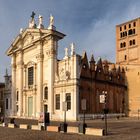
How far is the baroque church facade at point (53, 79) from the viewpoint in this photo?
4838 cm

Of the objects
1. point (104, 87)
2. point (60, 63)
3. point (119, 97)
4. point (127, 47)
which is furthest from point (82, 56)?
point (127, 47)

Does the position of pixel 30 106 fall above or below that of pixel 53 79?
below

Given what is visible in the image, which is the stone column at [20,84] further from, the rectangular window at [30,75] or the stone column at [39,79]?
the stone column at [39,79]

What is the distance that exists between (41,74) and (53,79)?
377 cm

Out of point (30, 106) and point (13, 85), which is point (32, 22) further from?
point (30, 106)

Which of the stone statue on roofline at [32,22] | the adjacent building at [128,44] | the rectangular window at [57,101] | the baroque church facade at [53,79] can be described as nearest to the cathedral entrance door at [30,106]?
the baroque church facade at [53,79]

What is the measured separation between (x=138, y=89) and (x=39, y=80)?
20.2 meters

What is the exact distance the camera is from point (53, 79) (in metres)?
50.9

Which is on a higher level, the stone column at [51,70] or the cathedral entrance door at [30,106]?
the stone column at [51,70]

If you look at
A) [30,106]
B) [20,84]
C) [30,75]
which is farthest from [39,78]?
[20,84]

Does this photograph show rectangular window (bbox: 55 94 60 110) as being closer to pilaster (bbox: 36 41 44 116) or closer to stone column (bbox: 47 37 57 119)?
stone column (bbox: 47 37 57 119)

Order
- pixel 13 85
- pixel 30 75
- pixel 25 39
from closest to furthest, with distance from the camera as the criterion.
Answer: pixel 30 75 < pixel 25 39 < pixel 13 85

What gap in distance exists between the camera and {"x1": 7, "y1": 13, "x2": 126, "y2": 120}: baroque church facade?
48.4 metres

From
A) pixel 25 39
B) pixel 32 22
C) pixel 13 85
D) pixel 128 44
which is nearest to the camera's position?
pixel 25 39
